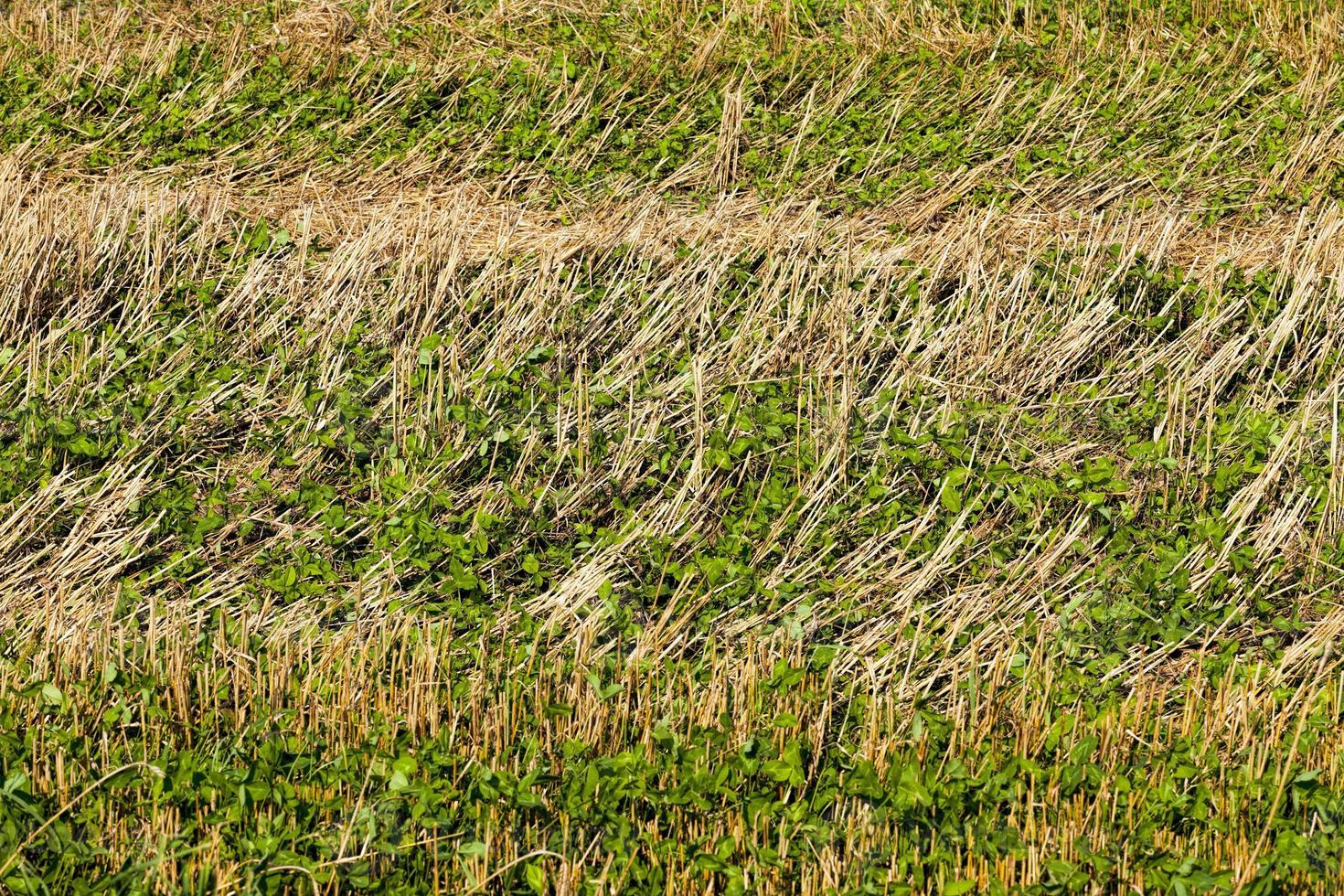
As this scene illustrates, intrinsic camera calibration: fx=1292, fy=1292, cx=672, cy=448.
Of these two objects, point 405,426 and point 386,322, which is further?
point 386,322

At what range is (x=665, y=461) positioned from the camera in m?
4.62

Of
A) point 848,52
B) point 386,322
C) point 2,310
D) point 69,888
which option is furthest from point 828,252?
point 69,888

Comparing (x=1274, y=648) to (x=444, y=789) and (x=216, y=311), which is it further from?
(x=216, y=311)

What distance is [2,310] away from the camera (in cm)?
525

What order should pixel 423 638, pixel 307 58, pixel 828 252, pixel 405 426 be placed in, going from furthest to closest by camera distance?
pixel 307 58 < pixel 828 252 < pixel 405 426 < pixel 423 638

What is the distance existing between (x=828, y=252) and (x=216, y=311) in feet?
8.84

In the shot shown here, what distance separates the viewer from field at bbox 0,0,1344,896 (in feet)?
10.1

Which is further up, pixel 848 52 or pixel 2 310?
pixel 848 52

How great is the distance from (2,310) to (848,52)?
4.97m

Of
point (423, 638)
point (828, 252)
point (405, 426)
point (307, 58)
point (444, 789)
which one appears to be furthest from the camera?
Result: point (307, 58)

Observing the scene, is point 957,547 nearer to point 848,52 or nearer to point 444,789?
point 444,789

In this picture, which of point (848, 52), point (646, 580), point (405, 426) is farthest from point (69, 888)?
point (848, 52)

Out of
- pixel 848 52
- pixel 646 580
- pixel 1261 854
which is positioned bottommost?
pixel 646 580

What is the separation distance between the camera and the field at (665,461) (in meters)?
3.08
